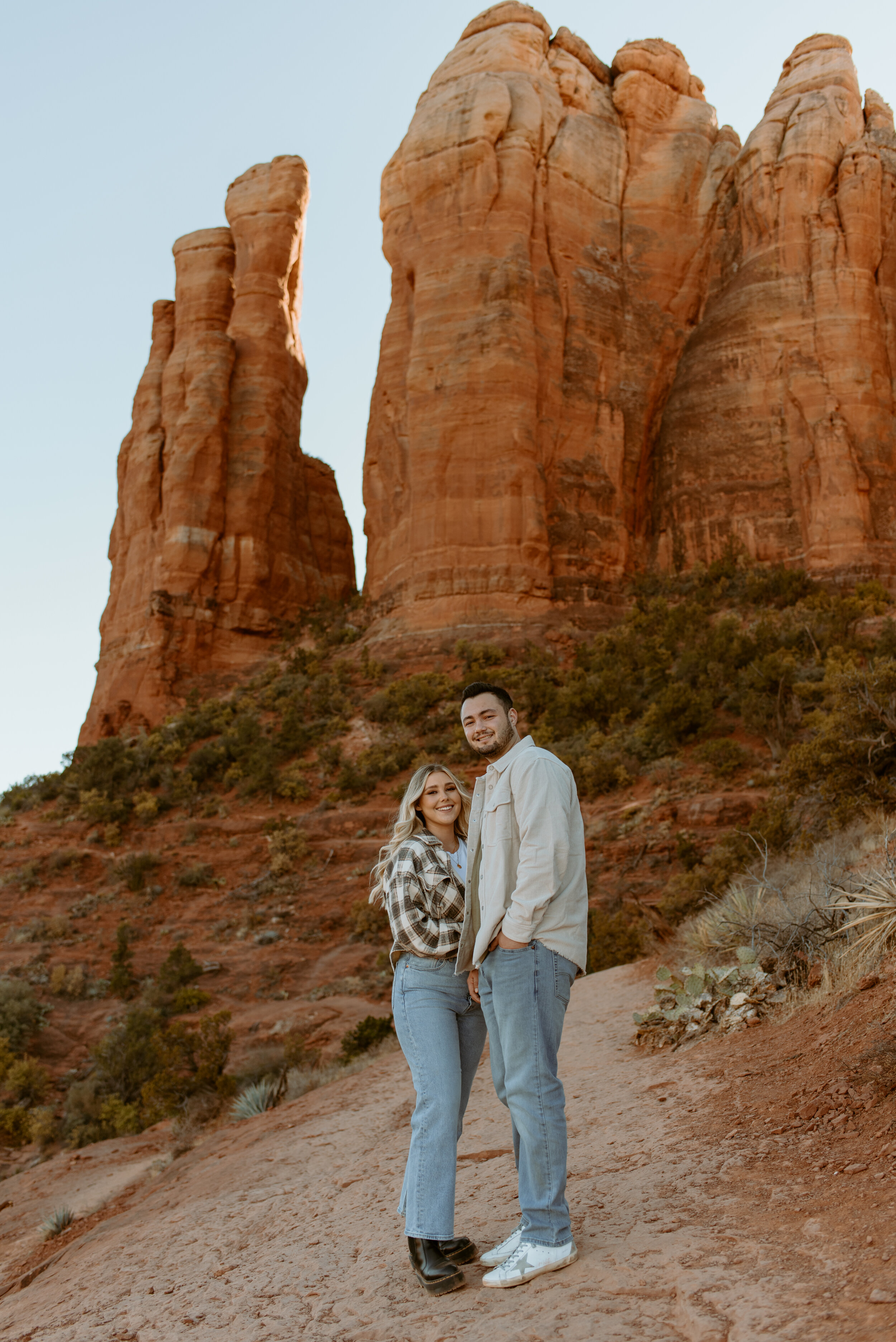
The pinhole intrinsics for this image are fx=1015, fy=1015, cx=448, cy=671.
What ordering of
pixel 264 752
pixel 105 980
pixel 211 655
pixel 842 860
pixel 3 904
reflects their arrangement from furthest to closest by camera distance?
pixel 211 655
pixel 264 752
pixel 3 904
pixel 105 980
pixel 842 860

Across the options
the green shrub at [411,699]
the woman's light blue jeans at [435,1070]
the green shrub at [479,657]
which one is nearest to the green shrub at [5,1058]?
the woman's light blue jeans at [435,1070]

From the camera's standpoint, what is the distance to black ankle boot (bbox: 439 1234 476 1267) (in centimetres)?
314

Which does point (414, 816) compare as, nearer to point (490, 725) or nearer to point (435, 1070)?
point (490, 725)

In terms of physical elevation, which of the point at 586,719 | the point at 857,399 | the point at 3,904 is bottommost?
the point at 3,904

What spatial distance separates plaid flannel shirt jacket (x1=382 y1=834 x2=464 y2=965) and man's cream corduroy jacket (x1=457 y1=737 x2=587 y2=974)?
0.32 feet

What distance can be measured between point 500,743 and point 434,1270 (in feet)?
5.21

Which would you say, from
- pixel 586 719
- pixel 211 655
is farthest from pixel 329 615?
pixel 586 719

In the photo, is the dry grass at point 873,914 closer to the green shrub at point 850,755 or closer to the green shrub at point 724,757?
the green shrub at point 850,755

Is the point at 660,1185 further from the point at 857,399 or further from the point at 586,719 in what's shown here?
the point at 857,399

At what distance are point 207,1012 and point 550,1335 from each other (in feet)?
38.7

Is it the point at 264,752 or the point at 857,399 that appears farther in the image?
the point at 857,399

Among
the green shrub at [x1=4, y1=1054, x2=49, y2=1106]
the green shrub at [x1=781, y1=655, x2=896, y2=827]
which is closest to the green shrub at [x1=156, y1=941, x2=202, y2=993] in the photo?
the green shrub at [x1=4, y1=1054, x2=49, y2=1106]

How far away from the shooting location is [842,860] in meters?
7.03

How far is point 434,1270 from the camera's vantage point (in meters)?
3.02
